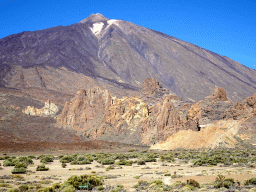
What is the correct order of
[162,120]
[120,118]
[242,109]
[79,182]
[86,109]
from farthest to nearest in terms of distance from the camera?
[86,109] < [120,118] < [242,109] < [162,120] < [79,182]

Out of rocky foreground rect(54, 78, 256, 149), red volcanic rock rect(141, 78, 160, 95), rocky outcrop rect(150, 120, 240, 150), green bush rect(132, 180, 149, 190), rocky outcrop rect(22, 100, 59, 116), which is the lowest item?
green bush rect(132, 180, 149, 190)

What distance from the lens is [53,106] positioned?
115000mm

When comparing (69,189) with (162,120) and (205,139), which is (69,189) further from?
(162,120)

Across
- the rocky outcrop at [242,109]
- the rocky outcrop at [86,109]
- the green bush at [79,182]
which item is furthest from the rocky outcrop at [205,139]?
the green bush at [79,182]

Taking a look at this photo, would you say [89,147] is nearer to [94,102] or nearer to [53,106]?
[94,102]

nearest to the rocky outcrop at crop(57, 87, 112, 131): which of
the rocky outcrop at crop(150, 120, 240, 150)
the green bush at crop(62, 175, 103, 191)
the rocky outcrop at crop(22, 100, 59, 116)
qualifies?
the rocky outcrop at crop(22, 100, 59, 116)

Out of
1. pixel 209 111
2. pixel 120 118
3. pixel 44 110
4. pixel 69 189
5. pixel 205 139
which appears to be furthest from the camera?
pixel 44 110

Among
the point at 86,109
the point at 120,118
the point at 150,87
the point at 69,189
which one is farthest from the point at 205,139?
the point at 150,87

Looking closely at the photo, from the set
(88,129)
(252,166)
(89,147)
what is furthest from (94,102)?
(252,166)

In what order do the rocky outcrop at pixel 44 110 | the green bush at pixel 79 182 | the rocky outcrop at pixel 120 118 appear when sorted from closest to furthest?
1. the green bush at pixel 79 182
2. the rocky outcrop at pixel 120 118
3. the rocky outcrop at pixel 44 110

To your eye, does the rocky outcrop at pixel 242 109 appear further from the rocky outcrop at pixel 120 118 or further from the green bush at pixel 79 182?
the green bush at pixel 79 182

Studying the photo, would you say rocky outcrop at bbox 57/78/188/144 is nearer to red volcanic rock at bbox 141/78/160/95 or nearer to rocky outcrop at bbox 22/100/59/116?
red volcanic rock at bbox 141/78/160/95

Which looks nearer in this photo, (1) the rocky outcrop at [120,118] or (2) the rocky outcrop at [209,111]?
(1) the rocky outcrop at [120,118]

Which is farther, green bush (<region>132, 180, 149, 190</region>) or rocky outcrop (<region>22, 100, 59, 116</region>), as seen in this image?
rocky outcrop (<region>22, 100, 59, 116</region>)
